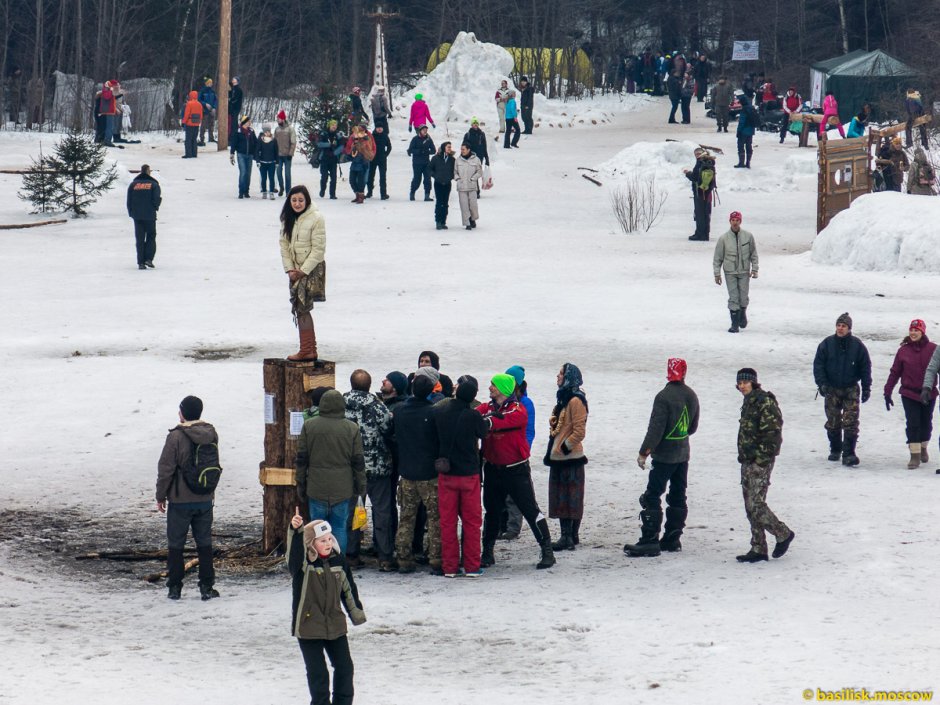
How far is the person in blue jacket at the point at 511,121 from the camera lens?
125ft

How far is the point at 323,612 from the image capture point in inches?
285

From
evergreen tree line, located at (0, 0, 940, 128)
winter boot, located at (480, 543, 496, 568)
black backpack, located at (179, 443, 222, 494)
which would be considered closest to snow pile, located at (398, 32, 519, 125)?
evergreen tree line, located at (0, 0, 940, 128)

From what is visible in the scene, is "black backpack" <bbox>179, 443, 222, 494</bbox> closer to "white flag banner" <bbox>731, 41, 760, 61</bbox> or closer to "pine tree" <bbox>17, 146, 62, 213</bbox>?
"pine tree" <bbox>17, 146, 62, 213</bbox>

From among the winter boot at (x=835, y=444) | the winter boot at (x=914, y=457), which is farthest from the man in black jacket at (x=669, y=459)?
the winter boot at (x=914, y=457)

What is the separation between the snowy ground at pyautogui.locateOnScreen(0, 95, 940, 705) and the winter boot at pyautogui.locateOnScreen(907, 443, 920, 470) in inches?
6.8

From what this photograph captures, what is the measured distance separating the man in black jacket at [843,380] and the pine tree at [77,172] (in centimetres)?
1764

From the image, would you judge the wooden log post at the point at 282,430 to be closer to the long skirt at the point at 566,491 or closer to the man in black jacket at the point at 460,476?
the man in black jacket at the point at 460,476

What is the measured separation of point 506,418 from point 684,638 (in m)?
2.42

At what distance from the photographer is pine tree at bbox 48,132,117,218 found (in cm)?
2666

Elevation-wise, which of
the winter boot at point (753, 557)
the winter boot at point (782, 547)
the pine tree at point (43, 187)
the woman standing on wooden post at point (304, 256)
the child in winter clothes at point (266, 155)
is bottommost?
the winter boot at point (753, 557)

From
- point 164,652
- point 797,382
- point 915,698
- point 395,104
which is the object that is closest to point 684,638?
point 915,698

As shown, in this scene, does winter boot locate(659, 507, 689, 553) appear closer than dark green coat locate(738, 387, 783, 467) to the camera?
No

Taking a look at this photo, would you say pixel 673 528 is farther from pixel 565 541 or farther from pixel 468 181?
pixel 468 181

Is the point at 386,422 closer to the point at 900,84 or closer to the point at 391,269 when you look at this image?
the point at 391,269
